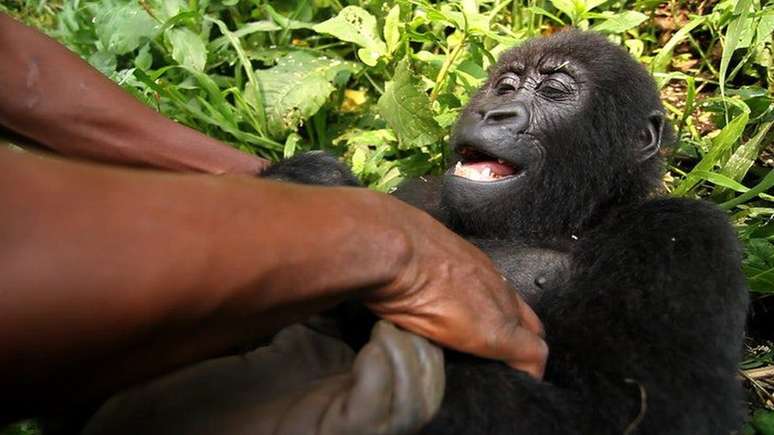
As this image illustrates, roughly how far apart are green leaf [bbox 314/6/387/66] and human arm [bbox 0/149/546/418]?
2.50m

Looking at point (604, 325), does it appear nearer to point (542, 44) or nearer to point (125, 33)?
point (542, 44)

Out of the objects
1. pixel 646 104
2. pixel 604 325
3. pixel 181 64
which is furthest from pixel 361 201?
pixel 181 64

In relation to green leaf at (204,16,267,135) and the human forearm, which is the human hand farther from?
green leaf at (204,16,267,135)

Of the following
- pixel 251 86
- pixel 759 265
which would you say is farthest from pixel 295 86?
pixel 759 265

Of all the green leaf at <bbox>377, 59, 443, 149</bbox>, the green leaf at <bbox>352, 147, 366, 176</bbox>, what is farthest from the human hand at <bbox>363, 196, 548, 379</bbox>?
the green leaf at <bbox>352, 147, 366, 176</bbox>

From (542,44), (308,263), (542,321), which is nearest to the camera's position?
(308,263)

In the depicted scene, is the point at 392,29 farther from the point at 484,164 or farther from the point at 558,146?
the point at 558,146

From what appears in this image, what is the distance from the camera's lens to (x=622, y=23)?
404cm

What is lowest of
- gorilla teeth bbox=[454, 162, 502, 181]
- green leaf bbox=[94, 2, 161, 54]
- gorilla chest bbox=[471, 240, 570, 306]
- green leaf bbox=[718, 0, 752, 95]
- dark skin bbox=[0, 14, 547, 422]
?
green leaf bbox=[94, 2, 161, 54]

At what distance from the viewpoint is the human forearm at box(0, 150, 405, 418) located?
131 cm

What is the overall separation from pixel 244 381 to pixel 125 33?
3.15 meters

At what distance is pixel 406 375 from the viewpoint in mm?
1735

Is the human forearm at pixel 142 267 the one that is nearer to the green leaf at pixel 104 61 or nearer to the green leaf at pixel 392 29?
the green leaf at pixel 392 29

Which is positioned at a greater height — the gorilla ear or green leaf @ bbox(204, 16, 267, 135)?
the gorilla ear
